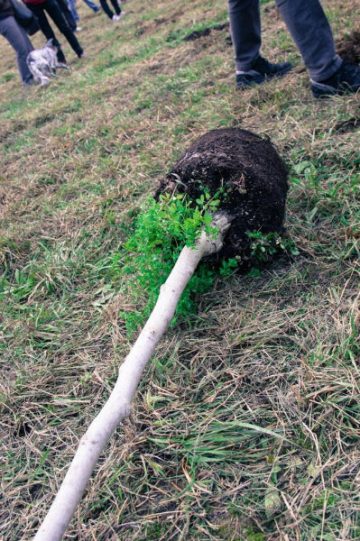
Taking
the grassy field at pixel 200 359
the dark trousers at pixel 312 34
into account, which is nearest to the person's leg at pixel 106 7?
the grassy field at pixel 200 359

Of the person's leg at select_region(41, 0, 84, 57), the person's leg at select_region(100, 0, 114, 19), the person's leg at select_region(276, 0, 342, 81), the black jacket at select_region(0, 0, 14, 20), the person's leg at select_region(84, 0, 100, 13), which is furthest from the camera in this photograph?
the person's leg at select_region(84, 0, 100, 13)

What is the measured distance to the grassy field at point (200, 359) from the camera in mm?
1476

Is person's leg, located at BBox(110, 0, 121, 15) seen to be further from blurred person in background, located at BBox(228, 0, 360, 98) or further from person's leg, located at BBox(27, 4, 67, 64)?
blurred person in background, located at BBox(228, 0, 360, 98)

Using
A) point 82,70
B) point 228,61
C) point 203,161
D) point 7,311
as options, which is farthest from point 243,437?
point 82,70

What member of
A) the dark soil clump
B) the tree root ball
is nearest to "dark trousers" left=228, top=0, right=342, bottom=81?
the dark soil clump

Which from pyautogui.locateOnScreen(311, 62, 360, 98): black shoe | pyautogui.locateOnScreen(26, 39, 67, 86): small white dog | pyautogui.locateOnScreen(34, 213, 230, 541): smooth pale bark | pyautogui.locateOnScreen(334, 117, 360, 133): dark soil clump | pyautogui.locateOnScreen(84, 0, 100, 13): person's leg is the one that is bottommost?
pyautogui.locateOnScreen(334, 117, 360, 133): dark soil clump

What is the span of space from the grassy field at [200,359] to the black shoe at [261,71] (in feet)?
0.38

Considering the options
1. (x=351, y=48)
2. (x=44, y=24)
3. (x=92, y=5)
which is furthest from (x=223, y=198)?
(x=92, y=5)

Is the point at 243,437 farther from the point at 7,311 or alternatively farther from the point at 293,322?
the point at 7,311

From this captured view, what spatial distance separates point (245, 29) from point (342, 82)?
1062 mm

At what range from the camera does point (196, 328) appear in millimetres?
2057

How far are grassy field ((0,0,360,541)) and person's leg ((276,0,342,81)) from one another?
0.25 meters

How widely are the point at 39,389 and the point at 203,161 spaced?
1.34 metres

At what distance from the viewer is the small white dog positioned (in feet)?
24.3
